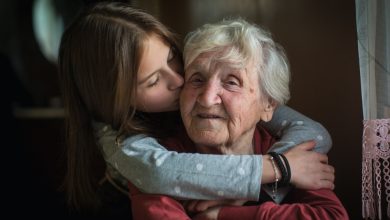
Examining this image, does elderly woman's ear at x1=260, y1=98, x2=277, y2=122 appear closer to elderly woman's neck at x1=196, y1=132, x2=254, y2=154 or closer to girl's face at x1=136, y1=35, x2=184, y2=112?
elderly woman's neck at x1=196, y1=132, x2=254, y2=154

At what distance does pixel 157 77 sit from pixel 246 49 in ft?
0.88

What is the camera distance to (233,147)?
46.1 inches

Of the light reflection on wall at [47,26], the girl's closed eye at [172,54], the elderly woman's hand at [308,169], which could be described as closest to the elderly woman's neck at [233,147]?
the elderly woman's hand at [308,169]

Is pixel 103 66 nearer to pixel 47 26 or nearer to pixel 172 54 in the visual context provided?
pixel 172 54

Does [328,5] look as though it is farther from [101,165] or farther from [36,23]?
[36,23]

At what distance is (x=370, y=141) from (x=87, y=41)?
2.65 ft

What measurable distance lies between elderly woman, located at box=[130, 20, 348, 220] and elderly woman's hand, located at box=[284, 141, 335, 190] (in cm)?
3

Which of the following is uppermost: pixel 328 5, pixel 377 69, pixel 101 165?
pixel 328 5

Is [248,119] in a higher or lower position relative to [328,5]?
lower

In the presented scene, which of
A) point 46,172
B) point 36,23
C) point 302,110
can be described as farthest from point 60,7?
point 302,110

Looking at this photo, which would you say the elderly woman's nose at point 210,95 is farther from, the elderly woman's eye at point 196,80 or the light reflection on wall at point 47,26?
the light reflection on wall at point 47,26

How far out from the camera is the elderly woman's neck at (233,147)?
115 centimetres

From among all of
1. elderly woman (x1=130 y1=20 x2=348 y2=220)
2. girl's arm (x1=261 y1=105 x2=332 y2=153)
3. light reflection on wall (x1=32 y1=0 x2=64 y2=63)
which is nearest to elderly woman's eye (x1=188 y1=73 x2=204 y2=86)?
elderly woman (x1=130 y1=20 x2=348 y2=220)

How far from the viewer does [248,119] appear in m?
1.09
